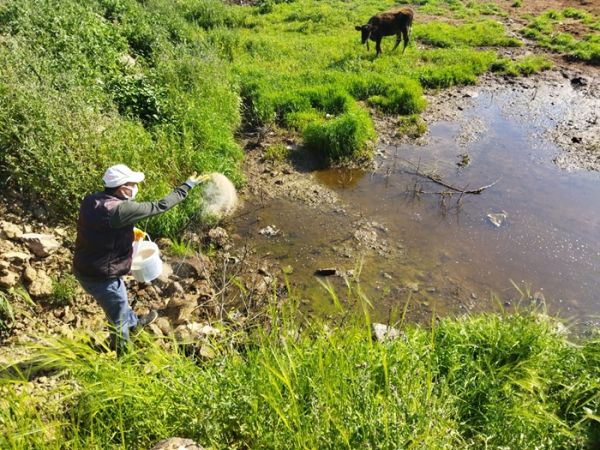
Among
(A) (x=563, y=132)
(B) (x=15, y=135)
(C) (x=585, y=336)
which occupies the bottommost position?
(C) (x=585, y=336)

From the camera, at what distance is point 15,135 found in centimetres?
595

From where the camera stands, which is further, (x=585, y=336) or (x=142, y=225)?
(x=142, y=225)

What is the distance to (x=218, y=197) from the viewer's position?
7.39 meters

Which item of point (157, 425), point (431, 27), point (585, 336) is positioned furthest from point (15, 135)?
point (431, 27)

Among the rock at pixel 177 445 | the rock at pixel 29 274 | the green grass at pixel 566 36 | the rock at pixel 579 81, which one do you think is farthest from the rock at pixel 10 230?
the green grass at pixel 566 36

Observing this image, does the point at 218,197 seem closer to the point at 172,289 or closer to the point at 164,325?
the point at 172,289

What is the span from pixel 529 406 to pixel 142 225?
5.51m

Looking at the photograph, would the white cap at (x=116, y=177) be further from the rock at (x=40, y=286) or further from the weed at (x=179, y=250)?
the weed at (x=179, y=250)

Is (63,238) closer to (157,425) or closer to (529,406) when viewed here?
(157,425)

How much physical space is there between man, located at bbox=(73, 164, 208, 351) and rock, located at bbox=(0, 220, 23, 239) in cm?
182

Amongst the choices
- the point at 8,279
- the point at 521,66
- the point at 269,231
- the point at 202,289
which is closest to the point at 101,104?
the point at 269,231

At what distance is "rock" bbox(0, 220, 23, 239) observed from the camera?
17.5 feet

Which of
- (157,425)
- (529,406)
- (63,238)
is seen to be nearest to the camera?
(157,425)

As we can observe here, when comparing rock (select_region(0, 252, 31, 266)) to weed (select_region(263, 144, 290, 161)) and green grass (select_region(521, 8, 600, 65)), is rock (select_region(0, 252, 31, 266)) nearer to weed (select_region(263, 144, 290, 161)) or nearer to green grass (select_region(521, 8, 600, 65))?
weed (select_region(263, 144, 290, 161))
